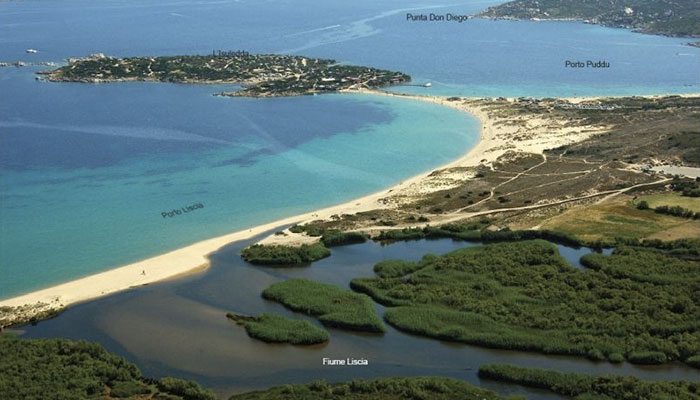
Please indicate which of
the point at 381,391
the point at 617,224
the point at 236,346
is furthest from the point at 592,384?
the point at 617,224

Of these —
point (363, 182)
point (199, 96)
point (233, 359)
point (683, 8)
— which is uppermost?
point (683, 8)

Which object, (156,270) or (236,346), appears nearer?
(236,346)

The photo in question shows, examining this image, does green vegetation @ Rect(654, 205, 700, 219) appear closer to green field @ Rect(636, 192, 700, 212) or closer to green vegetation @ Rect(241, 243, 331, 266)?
green field @ Rect(636, 192, 700, 212)

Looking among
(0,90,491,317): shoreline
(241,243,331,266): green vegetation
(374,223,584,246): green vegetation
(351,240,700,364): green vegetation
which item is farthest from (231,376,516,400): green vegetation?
(374,223,584,246): green vegetation

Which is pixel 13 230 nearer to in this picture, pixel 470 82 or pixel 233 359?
pixel 233 359

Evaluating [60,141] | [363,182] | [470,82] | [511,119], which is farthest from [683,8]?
[60,141]

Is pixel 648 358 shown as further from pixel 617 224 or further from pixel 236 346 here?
pixel 236 346
